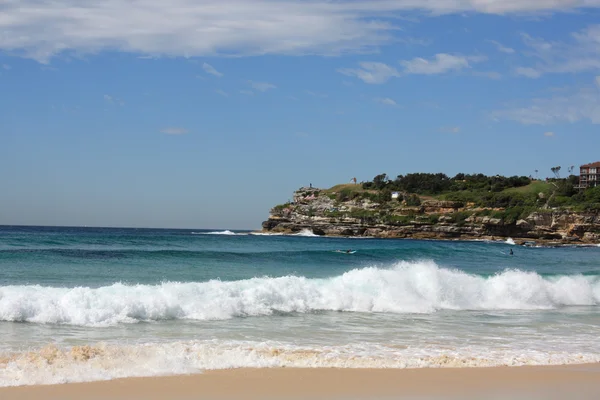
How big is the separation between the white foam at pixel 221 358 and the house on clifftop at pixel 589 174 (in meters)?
106

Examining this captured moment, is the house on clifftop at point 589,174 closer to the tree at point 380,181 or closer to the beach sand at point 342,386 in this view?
the tree at point 380,181

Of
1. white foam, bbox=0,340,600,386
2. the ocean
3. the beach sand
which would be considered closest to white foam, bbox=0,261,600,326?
the ocean

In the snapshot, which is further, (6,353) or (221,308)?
(221,308)

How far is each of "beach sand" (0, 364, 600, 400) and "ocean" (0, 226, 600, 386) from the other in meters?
0.39

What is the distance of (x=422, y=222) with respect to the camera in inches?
3558

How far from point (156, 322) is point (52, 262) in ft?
47.0

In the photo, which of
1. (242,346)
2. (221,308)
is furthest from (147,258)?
(242,346)

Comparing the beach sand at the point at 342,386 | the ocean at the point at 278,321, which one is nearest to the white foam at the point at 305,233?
the ocean at the point at 278,321

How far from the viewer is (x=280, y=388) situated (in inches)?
297

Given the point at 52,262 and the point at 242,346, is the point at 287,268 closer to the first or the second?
the point at 52,262

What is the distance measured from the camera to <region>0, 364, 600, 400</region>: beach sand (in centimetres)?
713

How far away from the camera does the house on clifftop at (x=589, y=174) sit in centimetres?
10562

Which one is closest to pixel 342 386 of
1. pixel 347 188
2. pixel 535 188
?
pixel 535 188

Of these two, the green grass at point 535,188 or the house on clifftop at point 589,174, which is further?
the house on clifftop at point 589,174
